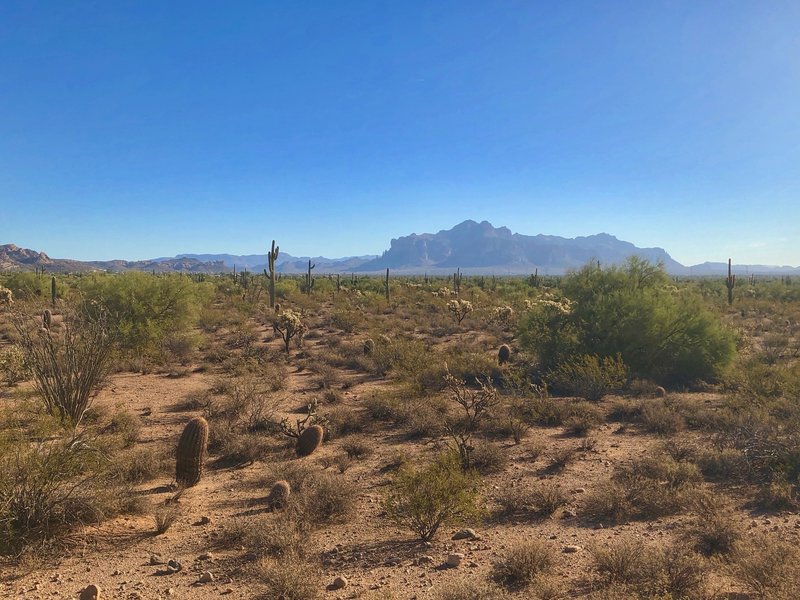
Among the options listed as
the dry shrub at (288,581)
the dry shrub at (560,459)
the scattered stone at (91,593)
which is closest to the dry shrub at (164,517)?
the scattered stone at (91,593)

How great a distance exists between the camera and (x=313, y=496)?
268 inches

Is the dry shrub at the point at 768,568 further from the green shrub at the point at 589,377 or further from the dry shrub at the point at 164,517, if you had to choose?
the green shrub at the point at 589,377

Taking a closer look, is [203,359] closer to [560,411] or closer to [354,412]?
[354,412]

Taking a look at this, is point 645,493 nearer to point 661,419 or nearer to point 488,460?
point 488,460

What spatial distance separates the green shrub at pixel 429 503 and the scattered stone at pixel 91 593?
10.0 ft

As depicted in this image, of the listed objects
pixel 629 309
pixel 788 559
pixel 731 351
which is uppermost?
pixel 629 309

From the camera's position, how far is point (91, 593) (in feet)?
15.3

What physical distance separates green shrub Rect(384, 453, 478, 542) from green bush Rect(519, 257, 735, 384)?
27.3 feet

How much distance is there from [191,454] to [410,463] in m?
3.38

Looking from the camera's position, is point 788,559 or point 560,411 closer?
point 788,559

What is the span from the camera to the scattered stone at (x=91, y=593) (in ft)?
15.3

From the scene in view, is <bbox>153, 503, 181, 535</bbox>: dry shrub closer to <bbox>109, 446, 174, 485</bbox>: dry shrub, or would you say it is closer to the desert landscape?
the desert landscape

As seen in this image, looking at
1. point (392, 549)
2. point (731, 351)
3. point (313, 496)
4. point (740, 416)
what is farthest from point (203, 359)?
point (731, 351)

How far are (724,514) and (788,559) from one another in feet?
4.34
